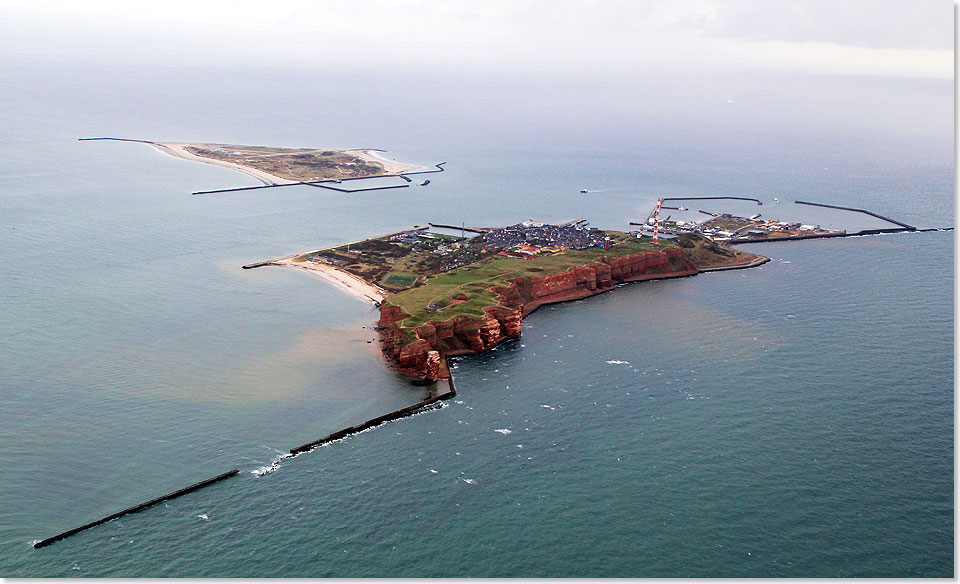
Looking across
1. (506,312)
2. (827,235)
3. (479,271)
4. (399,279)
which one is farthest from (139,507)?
(827,235)

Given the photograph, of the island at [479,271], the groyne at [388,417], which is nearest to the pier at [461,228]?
the island at [479,271]

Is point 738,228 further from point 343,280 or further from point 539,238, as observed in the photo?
point 343,280

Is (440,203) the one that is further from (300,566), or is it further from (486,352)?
(300,566)

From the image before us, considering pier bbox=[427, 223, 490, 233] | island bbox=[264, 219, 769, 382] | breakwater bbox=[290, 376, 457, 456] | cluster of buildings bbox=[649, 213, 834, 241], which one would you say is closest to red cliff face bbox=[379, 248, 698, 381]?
island bbox=[264, 219, 769, 382]

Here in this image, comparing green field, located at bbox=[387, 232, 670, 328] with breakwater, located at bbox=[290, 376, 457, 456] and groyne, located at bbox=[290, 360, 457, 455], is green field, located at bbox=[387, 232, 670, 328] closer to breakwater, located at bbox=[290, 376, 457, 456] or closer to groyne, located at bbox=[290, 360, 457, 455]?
groyne, located at bbox=[290, 360, 457, 455]

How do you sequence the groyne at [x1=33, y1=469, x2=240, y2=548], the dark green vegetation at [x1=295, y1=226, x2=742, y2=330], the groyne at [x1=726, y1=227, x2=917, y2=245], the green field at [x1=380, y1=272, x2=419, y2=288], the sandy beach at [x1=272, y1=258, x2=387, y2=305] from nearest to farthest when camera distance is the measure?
the groyne at [x1=33, y1=469, x2=240, y2=548] < the dark green vegetation at [x1=295, y1=226, x2=742, y2=330] < the sandy beach at [x1=272, y1=258, x2=387, y2=305] < the green field at [x1=380, y1=272, x2=419, y2=288] < the groyne at [x1=726, y1=227, x2=917, y2=245]
